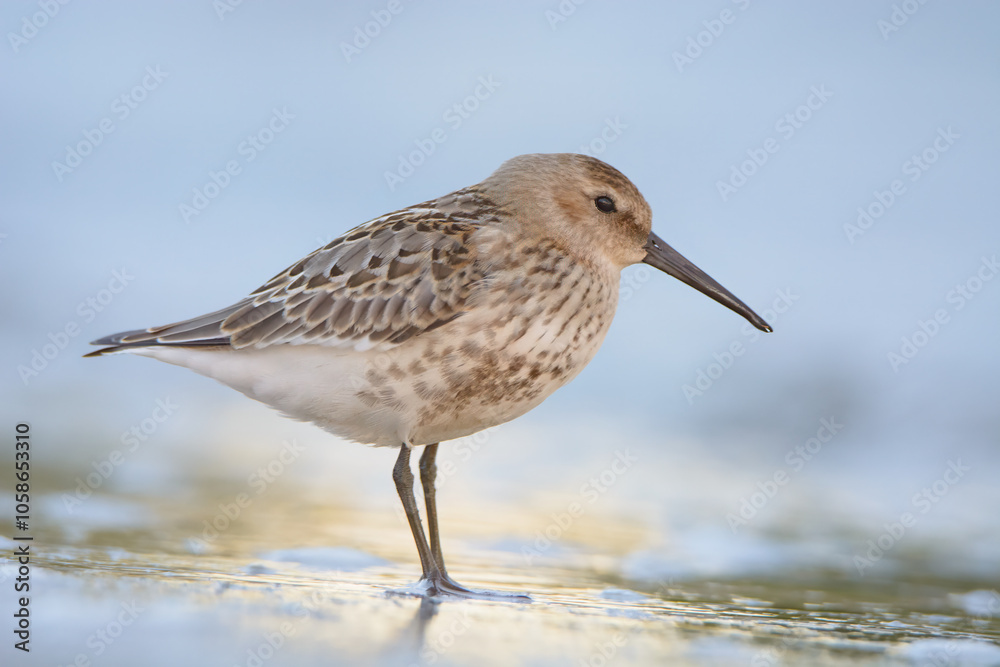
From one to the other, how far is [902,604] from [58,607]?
3.74m

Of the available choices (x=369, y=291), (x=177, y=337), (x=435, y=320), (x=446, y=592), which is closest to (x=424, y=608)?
(x=446, y=592)

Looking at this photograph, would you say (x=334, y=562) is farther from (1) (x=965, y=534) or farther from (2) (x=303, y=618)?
(1) (x=965, y=534)

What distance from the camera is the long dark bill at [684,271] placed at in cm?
557

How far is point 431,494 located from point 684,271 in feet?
5.48

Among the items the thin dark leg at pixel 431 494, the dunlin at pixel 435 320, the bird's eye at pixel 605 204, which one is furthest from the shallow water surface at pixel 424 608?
the bird's eye at pixel 605 204

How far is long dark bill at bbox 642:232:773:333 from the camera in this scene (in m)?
5.57

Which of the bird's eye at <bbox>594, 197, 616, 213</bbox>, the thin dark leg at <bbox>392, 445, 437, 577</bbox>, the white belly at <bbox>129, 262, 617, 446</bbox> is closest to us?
the white belly at <bbox>129, 262, 617, 446</bbox>

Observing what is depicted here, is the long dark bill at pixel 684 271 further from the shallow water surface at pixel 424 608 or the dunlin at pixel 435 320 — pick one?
the shallow water surface at pixel 424 608

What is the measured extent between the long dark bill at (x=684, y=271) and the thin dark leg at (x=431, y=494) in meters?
1.43

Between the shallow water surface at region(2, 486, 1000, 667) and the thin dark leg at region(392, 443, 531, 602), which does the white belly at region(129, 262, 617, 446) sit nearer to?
the thin dark leg at region(392, 443, 531, 602)

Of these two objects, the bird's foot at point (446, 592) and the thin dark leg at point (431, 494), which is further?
the thin dark leg at point (431, 494)

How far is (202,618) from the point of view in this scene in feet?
12.8

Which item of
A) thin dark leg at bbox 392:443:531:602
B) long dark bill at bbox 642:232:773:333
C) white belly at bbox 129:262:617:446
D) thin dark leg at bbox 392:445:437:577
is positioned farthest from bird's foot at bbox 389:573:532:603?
long dark bill at bbox 642:232:773:333

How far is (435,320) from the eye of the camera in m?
4.75
